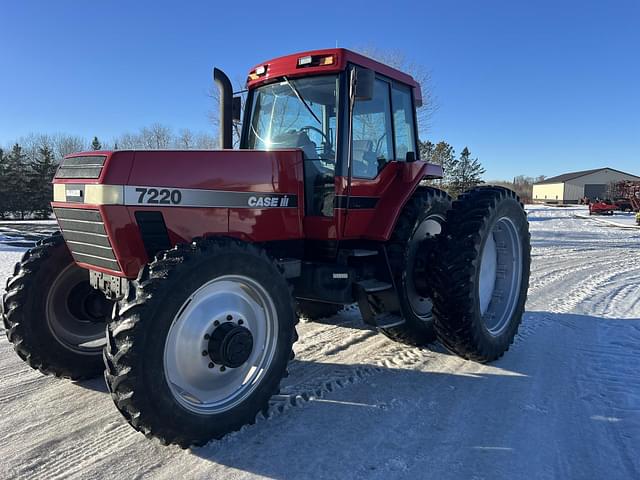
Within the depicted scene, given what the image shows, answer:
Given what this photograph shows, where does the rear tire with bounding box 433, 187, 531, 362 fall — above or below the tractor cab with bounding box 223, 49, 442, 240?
below

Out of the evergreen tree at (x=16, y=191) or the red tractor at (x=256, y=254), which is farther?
the evergreen tree at (x=16, y=191)

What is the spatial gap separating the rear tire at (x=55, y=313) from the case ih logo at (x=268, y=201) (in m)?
1.59

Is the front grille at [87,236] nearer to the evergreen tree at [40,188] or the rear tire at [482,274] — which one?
the rear tire at [482,274]

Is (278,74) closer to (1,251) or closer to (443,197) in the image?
(443,197)

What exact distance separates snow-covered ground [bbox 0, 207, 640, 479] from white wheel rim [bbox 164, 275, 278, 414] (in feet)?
0.92

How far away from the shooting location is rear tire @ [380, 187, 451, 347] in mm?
4430

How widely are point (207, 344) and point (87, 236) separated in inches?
42.4

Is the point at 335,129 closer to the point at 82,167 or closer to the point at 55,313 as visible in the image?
the point at 82,167

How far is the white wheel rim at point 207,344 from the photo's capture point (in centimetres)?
288

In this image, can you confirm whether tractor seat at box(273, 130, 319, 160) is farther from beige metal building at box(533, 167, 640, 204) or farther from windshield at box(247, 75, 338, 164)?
beige metal building at box(533, 167, 640, 204)

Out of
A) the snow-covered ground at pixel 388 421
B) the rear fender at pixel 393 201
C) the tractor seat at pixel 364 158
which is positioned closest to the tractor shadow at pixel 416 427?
the snow-covered ground at pixel 388 421

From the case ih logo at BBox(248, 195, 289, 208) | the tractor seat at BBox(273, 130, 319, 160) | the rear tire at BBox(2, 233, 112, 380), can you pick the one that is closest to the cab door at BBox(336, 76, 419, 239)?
the tractor seat at BBox(273, 130, 319, 160)

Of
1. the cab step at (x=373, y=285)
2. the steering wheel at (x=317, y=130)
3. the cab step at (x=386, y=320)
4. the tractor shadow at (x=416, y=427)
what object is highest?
the steering wheel at (x=317, y=130)

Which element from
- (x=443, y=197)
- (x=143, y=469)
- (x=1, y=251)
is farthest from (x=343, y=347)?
(x=1, y=251)
